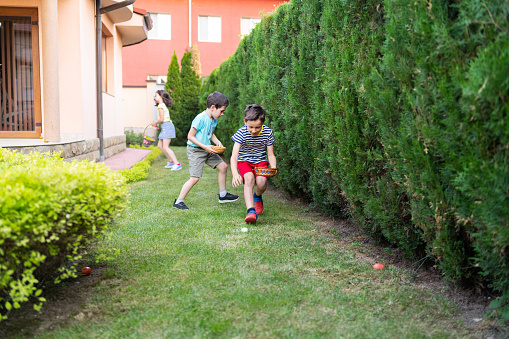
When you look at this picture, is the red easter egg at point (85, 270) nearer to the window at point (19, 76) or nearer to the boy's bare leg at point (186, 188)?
the boy's bare leg at point (186, 188)

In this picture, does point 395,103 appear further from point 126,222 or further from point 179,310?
point 126,222

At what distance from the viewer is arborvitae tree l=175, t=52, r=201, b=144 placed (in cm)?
1900

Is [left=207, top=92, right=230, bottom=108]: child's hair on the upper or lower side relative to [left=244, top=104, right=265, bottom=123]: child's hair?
upper

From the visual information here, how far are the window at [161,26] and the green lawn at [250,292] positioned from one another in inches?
797

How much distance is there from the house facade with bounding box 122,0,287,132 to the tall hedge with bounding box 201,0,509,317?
17.9 metres

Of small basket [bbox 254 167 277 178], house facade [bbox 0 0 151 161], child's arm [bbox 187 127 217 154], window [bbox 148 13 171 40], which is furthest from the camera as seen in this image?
window [bbox 148 13 171 40]

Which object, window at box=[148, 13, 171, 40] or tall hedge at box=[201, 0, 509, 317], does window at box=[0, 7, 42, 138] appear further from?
window at box=[148, 13, 171, 40]

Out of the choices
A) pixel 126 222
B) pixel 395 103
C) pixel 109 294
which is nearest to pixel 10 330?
pixel 109 294

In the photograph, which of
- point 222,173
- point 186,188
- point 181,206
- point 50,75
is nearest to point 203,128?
point 222,173

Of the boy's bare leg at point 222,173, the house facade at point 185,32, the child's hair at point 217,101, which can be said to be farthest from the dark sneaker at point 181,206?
the house facade at point 185,32

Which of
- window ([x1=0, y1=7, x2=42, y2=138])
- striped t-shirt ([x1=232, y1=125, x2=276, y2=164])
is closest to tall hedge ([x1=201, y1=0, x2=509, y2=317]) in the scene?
striped t-shirt ([x1=232, y1=125, x2=276, y2=164])

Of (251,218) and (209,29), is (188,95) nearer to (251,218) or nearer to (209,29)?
(209,29)

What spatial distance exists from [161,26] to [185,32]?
1.29 m

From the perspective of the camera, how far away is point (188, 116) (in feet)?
62.6
